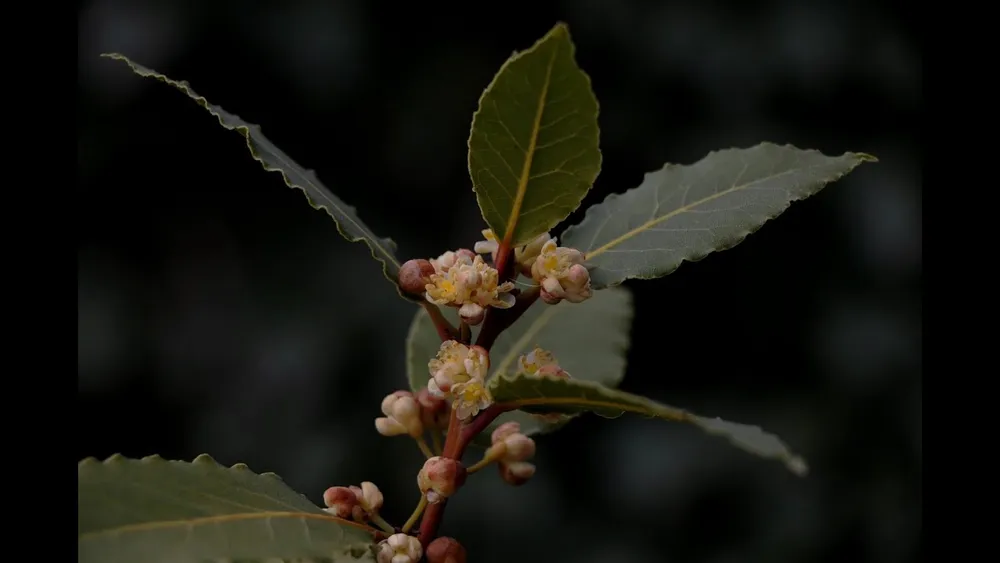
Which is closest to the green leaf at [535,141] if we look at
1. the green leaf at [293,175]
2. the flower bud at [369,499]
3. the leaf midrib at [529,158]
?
the leaf midrib at [529,158]

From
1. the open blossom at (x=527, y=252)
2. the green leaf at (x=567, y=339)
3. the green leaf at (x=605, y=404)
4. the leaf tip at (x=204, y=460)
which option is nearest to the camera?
the green leaf at (x=605, y=404)

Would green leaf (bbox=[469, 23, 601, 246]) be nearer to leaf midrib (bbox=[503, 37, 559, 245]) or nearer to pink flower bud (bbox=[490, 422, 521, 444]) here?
leaf midrib (bbox=[503, 37, 559, 245])

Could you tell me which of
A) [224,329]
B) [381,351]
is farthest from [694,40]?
[224,329]

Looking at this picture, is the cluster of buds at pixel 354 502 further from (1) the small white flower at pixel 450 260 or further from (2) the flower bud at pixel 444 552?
(1) the small white flower at pixel 450 260

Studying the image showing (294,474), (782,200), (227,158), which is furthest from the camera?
(227,158)

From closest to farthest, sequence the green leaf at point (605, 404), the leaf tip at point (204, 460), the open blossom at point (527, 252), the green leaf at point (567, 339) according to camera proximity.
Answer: the green leaf at point (605, 404)
the leaf tip at point (204, 460)
the open blossom at point (527, 252)
the green leaf at point (567, 339)

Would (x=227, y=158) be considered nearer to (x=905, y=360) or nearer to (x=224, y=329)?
(x=224, y=329)
